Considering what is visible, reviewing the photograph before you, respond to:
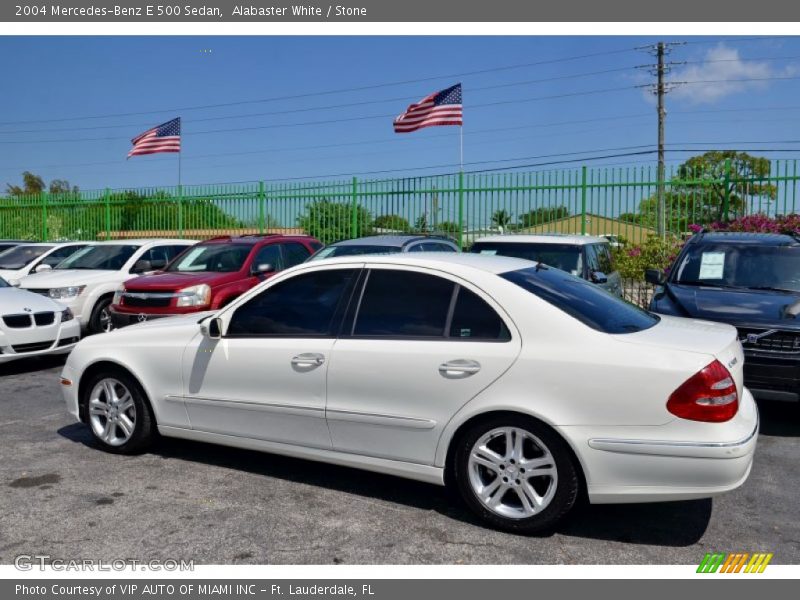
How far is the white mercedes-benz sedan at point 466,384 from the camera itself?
3.85m

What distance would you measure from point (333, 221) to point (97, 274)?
19.5 feet

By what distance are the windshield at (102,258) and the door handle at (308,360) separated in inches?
325

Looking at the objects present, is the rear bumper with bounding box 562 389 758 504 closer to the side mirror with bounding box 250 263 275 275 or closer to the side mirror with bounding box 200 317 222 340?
the side mirror with bounding box 200 317 222 340

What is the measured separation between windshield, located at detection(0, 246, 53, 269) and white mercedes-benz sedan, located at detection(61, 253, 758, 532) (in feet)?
32.3

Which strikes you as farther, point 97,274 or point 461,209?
point 461,209

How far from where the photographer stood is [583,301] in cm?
452

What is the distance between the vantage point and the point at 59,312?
9.25m

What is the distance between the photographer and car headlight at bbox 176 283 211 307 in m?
9.42

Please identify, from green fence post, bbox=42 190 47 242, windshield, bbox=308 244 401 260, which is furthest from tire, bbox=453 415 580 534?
green fence post, bbox=42 190 47 242

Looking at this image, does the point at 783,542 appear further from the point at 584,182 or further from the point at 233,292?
the point at 584,182

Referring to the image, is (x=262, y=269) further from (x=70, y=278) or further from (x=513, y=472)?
(x=513, y=472)

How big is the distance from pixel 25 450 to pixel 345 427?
276 centimetres

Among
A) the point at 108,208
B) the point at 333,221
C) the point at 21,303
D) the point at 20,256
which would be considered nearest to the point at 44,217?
the point at 108,208
